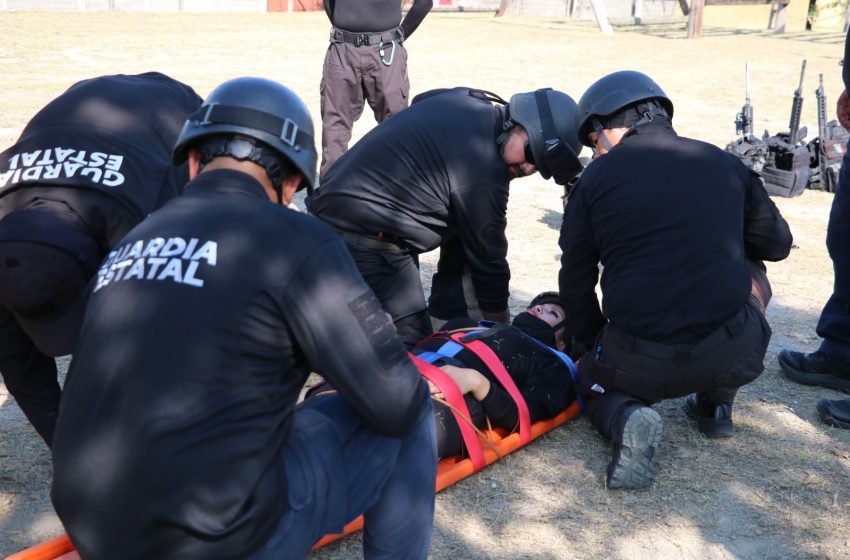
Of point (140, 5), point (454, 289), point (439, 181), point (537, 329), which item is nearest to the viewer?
point (439, 181)

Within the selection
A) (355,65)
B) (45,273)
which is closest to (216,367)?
(45,273)

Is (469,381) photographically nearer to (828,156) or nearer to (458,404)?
(458,404)

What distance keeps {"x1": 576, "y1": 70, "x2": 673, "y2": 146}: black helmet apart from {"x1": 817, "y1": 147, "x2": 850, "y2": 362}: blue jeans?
4.34 ft

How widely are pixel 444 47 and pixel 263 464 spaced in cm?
1922

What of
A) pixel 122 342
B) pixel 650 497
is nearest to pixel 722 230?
pixel 650 497

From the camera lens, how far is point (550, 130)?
422 cm

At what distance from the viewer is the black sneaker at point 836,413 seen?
14.2ft

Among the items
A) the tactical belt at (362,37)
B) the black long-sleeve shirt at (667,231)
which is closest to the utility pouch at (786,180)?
the tactical belt at (362,37)

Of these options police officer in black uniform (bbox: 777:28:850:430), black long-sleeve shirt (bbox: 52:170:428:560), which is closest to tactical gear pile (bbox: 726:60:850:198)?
police officer in black uniform (bbox: 777:28:850:430)

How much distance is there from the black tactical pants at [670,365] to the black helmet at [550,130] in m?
0.79

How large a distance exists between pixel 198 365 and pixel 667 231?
221cm

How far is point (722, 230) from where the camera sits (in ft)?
12.2

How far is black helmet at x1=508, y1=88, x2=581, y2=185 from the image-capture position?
4.21 meters

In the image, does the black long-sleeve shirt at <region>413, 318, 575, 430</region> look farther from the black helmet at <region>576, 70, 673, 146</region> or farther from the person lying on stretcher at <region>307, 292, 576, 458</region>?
the black helmet at <region>576, 70, 673, 146</region>
